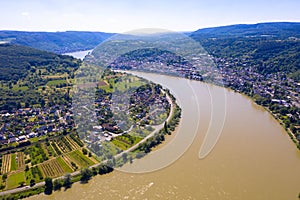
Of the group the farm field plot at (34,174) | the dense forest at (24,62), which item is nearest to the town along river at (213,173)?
the farm field plot at (34,174)

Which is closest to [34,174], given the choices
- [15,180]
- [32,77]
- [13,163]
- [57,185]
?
[15,180]

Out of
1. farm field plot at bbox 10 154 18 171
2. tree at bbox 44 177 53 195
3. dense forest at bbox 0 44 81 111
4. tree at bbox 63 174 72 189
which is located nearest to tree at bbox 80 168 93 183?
tree at bbox 63 174 72 189

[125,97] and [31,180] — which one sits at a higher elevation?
[125,97]

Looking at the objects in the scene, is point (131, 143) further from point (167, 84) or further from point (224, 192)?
point (167, 84)

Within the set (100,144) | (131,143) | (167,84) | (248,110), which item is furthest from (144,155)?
(167,84)

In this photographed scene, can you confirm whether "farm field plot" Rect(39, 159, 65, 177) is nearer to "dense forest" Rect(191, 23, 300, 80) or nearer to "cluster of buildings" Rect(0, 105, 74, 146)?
"cluster of buildings" Rect(0, 105, 74, 146)

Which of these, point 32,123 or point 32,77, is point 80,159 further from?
point 32,77
